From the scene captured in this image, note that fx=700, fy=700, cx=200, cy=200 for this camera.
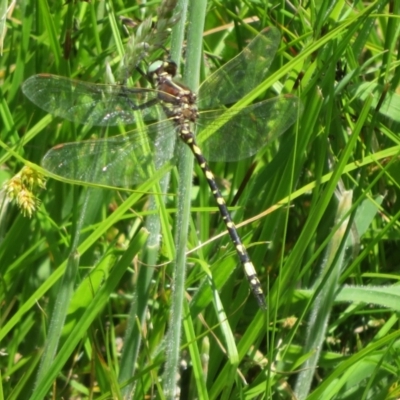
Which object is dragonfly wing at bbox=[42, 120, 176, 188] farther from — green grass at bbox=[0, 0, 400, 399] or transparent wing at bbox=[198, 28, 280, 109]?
transparent wing at bbox=[198, 28, 280, 109]

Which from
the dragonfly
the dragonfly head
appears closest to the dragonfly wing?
the dragonfly

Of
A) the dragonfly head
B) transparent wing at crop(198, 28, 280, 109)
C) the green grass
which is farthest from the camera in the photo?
transparent wing at crop(198, 28, 280, 109)

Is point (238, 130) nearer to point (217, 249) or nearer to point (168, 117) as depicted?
point (168, 117)

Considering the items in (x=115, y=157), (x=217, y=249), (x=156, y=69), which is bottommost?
(x=217, y=249)

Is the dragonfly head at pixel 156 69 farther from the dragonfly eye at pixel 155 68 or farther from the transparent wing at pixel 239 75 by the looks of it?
the transparent wing at pixel 239 75

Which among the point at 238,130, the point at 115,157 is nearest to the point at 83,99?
the point at 115,157

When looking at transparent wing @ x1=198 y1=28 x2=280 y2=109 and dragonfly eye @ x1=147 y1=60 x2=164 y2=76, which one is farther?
transparent wing @ x1=198 y1=28 x2=280 y2=109

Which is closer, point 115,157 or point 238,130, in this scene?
point 115,157
